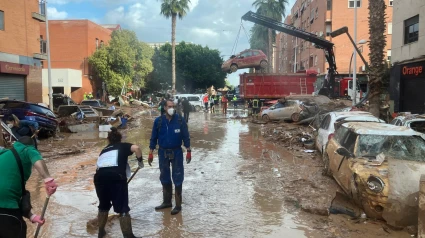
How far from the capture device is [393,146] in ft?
20.6

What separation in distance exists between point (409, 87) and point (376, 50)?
256 inches

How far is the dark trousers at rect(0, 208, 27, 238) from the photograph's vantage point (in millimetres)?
3135

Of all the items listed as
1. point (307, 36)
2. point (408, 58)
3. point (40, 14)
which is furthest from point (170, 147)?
point (40, 14)

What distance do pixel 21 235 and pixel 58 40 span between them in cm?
3970

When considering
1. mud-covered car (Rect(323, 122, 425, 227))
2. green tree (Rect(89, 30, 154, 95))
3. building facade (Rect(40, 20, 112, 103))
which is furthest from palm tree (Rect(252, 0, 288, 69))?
mud-covered car (Rect(323, 122, 425, 227))

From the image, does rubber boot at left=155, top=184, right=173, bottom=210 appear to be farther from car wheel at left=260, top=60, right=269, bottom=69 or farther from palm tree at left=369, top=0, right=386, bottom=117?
car wheel at left=260, top=60, right=269, bottom=69

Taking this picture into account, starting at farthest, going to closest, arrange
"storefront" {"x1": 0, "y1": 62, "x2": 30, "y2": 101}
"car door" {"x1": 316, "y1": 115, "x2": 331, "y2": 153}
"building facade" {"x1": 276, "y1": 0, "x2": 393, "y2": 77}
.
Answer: "building facade" {"x1": 276, "y1": 0, "x2": 393, "y2": 77}, "storefront" {"x1": 0, "y1": 62, "x2": 30, "y2": 101}, "car door" {"x1": 316, "y1": 115, "x2": 331, "y2": 153}

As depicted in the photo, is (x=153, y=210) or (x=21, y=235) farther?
(x=153, y=210)

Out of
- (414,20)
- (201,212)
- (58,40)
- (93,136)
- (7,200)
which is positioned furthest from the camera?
(58,40)

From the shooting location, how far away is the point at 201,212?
19.3ft

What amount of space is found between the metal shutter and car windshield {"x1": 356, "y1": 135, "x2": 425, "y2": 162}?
20.5m

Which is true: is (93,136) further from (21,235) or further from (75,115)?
(21,235)

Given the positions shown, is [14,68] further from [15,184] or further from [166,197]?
[15,184]

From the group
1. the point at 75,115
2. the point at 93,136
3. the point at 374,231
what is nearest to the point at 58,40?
the point at 75,115
